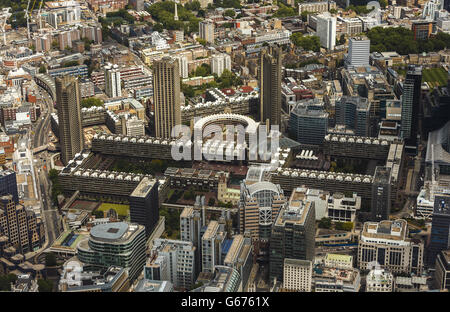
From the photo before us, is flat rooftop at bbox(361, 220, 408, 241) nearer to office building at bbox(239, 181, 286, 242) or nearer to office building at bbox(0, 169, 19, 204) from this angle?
office building at bbox(239, 181, 286, 242)

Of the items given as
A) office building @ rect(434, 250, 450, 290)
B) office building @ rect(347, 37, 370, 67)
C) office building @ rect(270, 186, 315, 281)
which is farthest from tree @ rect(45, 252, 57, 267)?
office building @ rect(347, 37, 370, 67)

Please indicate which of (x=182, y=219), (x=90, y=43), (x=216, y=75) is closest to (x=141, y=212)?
(x=182, y=219)

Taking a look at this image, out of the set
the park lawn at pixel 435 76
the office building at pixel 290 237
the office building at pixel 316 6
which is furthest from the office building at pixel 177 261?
the office building at pixel 316 6

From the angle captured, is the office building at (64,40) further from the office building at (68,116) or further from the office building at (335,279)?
the office building at (335,279)

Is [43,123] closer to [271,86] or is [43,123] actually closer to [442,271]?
[271,86]
